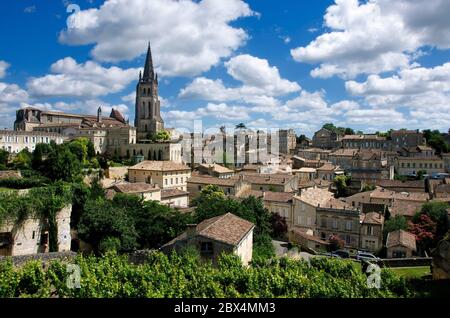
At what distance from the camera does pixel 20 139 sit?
6094 cm

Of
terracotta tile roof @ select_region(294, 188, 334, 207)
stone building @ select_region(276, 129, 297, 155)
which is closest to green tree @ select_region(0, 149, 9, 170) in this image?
terracotta tile roof @ select_region(294, 188, 334, 207)

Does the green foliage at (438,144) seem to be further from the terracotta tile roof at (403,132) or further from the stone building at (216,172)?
the stone building at (216,172)

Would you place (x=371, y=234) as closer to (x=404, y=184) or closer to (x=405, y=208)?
(x=405, y=208)

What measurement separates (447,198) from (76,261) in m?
40.7

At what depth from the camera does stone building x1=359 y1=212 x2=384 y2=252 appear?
111 ft

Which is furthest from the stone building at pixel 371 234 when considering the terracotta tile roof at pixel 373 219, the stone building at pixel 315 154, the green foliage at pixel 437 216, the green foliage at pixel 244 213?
the stone building at pixel 315 154

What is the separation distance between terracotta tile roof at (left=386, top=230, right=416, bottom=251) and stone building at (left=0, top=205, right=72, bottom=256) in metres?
24.5

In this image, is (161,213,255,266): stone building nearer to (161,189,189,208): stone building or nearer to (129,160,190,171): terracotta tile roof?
(161,189,189,208): stone building

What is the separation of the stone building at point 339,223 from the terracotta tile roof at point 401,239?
338 cm

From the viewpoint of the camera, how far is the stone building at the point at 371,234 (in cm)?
3372

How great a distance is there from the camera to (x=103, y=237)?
2550 centimetres

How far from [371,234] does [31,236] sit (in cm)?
2721
